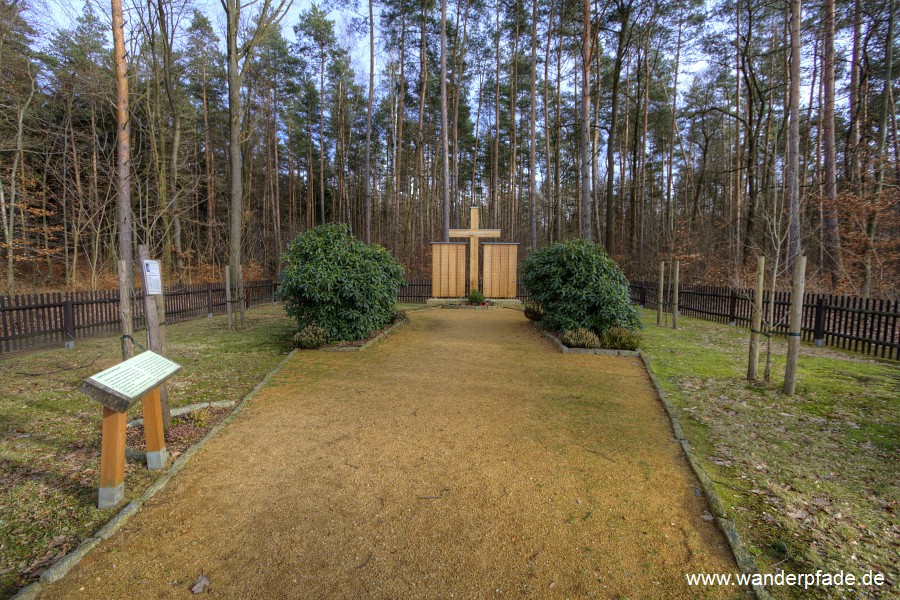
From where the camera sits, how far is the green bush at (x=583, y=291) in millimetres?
7805

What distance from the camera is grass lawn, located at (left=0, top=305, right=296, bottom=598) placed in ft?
8.01

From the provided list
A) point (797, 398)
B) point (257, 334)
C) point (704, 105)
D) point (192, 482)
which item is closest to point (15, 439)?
point (192, 482)

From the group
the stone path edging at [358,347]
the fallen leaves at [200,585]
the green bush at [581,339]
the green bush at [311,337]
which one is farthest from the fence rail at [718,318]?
the fallen leaves at [200,585]

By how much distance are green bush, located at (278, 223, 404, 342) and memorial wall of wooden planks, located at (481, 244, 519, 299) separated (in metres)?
7.61

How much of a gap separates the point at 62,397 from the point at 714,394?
Answer: 8294 millimetres

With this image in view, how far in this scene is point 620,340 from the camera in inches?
291

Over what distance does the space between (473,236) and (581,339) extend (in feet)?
27.8

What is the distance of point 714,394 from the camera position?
514 cm

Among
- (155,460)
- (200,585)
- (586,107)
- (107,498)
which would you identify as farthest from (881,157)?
(107,498)

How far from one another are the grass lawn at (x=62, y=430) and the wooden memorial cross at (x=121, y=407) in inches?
5.9

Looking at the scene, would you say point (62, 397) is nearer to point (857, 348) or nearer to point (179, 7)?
point (179, 7)

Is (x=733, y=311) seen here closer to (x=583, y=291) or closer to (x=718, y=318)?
(x=718, y=318)

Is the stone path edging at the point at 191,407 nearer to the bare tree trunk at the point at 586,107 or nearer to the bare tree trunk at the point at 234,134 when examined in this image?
the bare tree trunk at the point at 234,134

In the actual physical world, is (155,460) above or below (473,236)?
below
